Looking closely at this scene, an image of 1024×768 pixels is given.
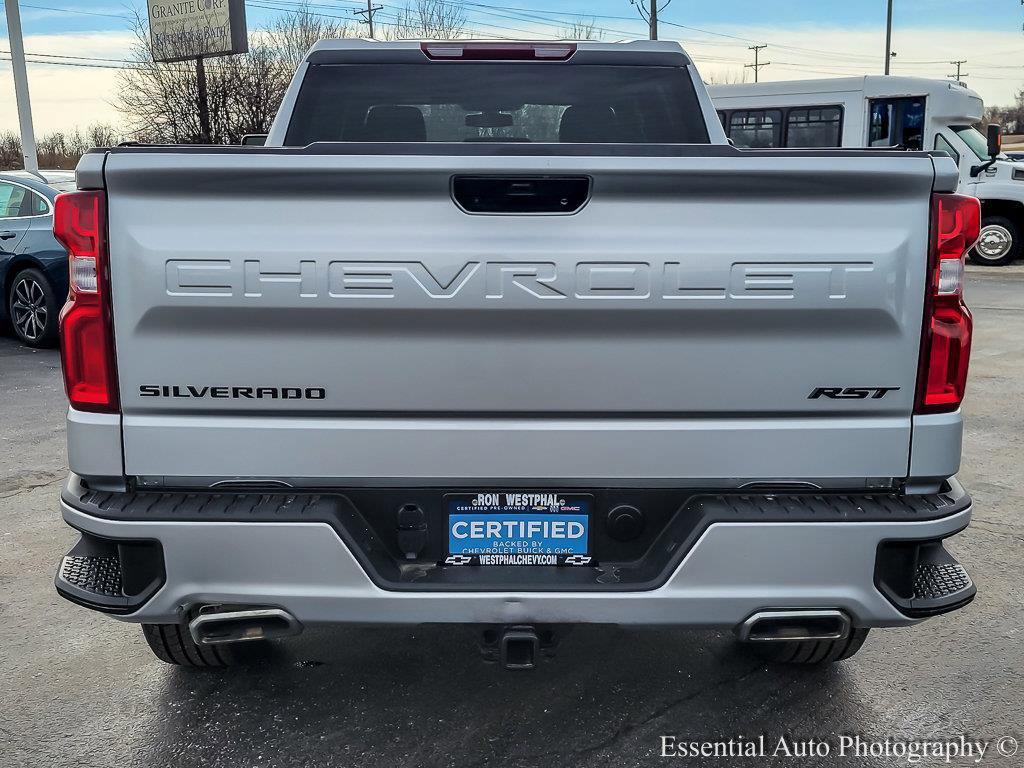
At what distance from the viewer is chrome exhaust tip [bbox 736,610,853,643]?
243 cm

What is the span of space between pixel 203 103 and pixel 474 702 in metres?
35.7

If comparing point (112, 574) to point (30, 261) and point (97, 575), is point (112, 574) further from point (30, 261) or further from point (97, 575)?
point (30, 261)

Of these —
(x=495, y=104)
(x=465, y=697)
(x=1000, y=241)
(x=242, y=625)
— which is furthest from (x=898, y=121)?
(x=242, y=625)

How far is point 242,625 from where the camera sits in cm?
249

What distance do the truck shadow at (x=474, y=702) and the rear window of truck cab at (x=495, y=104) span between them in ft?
6.67

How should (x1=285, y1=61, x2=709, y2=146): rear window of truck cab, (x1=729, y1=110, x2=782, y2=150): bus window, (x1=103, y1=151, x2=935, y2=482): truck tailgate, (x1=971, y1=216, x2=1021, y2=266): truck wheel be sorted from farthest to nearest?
(x1=729, y1=110, x2=782, y2=150): bus window
(x1=971, y1=216, x2=1021, y2=266): truck wheel
(x1=285, y1=61, x2=709, y2=146): rear window of truck cab
(x1=103, y1=151, x2=935, y2=482): truck tailgate

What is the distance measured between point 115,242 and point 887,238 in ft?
6.04

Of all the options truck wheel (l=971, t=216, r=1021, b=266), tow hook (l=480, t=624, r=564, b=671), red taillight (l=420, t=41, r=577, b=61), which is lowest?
truck wheel (l=971, t=216, r=1021, b=266)

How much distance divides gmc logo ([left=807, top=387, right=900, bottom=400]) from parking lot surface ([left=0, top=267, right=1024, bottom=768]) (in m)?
1.13

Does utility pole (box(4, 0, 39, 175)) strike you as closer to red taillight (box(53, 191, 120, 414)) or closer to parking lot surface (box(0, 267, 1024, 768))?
parking lot surface (box(0, 267, 1024, 768))

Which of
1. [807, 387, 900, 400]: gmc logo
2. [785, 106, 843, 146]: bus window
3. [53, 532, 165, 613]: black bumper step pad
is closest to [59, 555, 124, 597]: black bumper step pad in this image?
[53, 532, 165, 613]: black bumper step pad

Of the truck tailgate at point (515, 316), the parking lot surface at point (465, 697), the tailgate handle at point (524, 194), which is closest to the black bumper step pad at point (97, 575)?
the truck tailgate at point (515, 316)

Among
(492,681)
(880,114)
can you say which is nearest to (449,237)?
(492,681)

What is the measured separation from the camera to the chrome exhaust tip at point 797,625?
95.7 inches
